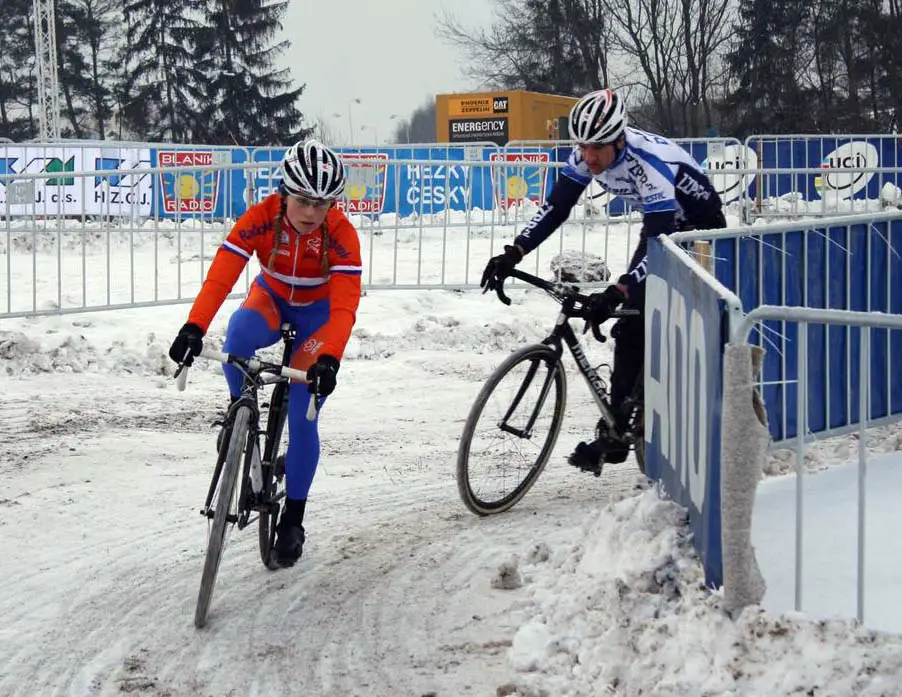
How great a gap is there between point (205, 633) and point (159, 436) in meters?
3.87

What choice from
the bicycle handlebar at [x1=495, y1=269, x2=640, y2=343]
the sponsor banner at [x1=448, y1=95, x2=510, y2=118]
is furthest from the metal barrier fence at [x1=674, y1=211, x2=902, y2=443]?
the sponsor banner at [x1=448, y1=95, x2=510, y2=118]

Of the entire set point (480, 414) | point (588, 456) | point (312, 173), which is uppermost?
point (312, 173)

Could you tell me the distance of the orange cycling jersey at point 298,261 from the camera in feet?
17.2

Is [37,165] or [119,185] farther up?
[37,165]

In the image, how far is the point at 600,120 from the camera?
19.8 ft

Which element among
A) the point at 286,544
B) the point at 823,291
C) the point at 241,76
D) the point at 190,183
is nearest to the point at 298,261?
the point at 286,544

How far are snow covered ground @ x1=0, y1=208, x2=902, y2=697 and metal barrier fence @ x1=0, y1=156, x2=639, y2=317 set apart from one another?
3869 millimetres

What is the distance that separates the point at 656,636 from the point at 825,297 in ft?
11.1

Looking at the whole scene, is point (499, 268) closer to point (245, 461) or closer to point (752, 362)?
point (245, 461)

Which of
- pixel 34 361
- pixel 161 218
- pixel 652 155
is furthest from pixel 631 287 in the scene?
pixel 161 218

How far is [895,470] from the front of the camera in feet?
19.1

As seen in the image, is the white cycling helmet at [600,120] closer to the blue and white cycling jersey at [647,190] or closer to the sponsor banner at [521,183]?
the blue and white cycling jersey at [647,190]

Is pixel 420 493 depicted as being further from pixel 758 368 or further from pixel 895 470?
pixel 758 368

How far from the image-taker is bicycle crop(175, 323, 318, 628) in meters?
4.73
